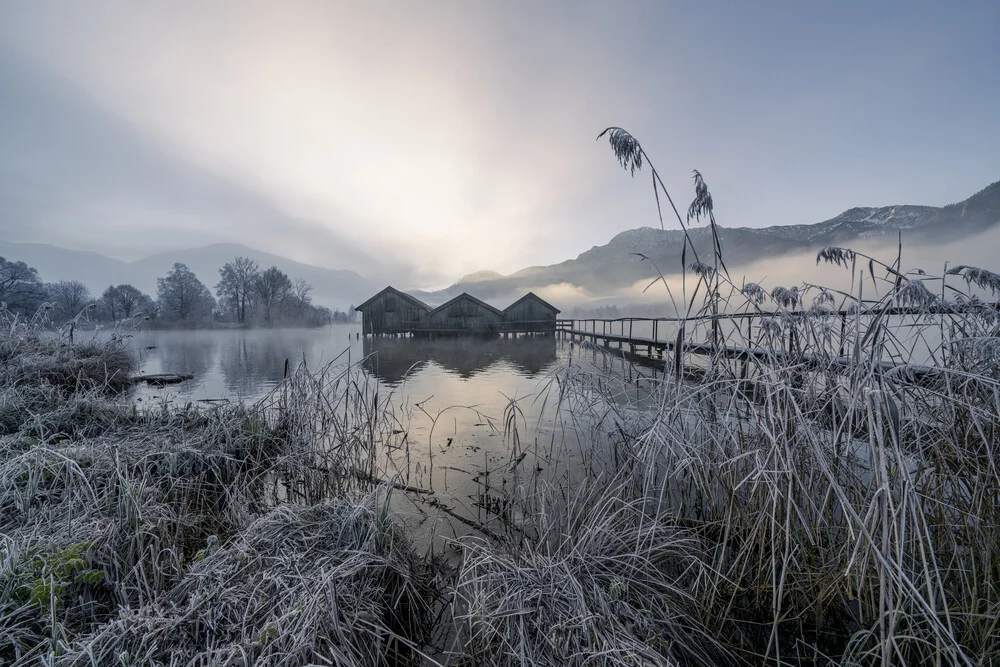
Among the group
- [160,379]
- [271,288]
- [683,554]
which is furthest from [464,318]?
Result: [271,288]

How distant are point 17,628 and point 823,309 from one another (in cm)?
487

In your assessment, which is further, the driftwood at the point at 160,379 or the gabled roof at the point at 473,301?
the gabled roof at the point at 473,301

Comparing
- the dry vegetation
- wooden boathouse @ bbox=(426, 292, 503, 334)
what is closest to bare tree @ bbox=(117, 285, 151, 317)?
wooden boathouse @ bbox=(426, 292, 503, 334)

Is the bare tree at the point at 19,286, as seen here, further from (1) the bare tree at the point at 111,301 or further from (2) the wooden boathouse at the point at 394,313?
(2) the wooden boathouse at the point at 394,313

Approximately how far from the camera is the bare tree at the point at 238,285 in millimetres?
49500

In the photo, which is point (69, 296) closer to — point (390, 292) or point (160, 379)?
point (390, 292)

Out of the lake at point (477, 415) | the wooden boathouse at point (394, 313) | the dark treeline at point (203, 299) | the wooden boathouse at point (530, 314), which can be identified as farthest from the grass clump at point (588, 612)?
the dark treeline at point (203, 299)

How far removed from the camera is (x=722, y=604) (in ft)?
6.69

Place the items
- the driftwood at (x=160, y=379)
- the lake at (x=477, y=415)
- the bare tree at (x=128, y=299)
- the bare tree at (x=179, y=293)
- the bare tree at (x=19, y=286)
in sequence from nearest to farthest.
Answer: the lake at (x=477, y=415) < the driftwood at (x=160, y=379) < the bare tree at (x=19, y=286) < the bare tree at (x=128, y=299) < the bare tree at (x=179, y=293)

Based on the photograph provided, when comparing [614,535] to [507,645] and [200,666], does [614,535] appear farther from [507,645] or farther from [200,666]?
[200,666]

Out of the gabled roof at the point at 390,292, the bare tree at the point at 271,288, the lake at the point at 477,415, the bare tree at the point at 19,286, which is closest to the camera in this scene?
the lake at the point at 477,415

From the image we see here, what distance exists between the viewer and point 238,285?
4991 cm

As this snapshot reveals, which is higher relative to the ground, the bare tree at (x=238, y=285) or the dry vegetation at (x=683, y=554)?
the bare tree at (x=238, y=285)

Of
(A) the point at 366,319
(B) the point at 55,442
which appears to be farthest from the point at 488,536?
(A) the point at 366,319
